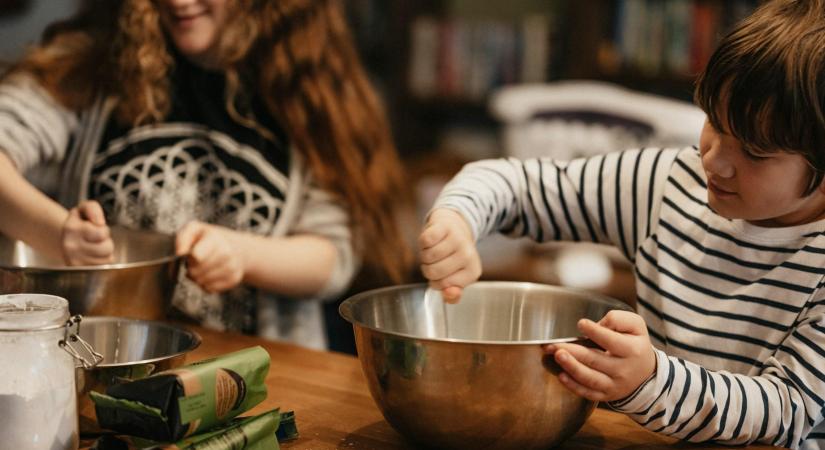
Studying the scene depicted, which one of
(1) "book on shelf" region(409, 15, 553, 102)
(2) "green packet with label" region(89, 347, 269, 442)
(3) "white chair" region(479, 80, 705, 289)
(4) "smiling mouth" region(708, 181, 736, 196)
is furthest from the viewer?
(1) "book on shelf" region(409, 15, 553, 102)

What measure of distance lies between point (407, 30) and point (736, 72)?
294 cm

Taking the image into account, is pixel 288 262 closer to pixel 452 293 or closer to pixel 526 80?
pixel 452 293

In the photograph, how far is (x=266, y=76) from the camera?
5.30 ft

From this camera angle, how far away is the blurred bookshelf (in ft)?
10.7

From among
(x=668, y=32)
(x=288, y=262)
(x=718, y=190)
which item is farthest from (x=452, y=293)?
(x=668, y=32)

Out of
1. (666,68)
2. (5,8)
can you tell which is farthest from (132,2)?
(666,68)

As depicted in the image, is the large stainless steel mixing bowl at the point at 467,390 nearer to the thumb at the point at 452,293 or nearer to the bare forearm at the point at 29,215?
the thumb at the point at 452,293

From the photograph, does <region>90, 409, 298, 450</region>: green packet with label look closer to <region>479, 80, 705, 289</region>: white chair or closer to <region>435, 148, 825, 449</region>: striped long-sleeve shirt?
<region>435, 148, 825, 449</region>: striped long-sleeve shirt

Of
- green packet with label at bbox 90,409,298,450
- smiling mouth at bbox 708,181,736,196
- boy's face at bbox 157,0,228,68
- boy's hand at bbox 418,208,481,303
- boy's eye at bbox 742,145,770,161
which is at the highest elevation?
boy's face at bbox 157,0,228,68

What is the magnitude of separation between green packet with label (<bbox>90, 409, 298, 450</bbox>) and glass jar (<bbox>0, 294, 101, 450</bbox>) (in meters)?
0.04

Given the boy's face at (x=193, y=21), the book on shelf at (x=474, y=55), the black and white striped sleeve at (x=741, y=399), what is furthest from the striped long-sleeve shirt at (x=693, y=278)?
the book on shelf at (x=474, y=55)

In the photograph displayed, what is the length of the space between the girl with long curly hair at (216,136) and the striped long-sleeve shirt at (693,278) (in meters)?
0.38

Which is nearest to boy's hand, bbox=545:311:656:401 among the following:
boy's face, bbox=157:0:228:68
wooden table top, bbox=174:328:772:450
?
wooden table top, bbox=174:328:772:450

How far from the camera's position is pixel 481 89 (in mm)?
3777
